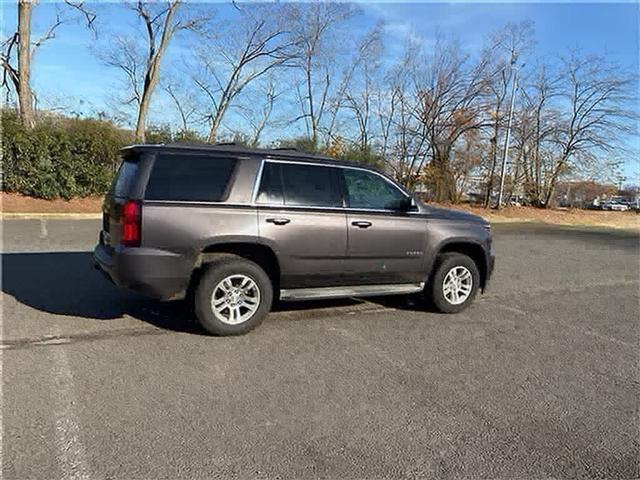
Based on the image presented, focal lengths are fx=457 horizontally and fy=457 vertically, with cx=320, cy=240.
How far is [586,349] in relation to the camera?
4785 mm

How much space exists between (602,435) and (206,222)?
361 cm

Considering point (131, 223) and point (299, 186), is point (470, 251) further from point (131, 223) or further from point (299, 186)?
point (131, 223)

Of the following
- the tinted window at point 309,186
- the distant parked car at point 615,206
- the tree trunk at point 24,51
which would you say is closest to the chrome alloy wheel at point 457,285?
the tinted window at point 309,186

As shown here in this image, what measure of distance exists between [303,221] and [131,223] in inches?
66.4

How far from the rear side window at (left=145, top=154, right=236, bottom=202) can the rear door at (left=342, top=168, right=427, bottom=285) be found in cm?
144

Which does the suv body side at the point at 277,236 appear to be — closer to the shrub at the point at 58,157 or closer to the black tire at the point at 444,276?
the black tire at the point at 444,276

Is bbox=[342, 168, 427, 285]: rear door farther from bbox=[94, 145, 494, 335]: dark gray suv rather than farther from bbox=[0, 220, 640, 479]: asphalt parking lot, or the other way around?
bbox=[0, 220, 640, 479]: asphalt parking lot

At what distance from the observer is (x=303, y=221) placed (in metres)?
4.84

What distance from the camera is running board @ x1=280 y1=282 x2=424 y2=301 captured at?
16.3 feet

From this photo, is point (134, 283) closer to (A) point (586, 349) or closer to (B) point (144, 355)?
(B) point (144, 355)

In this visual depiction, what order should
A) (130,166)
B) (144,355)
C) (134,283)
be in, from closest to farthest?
(144,355) < (134,283) < (130,166)

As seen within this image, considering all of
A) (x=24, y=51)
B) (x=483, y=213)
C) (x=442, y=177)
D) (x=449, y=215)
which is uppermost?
(x=24, y=51)

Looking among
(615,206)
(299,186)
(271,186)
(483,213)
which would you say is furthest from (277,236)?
(615,206)

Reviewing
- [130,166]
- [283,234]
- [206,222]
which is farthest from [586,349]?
[130,166]
